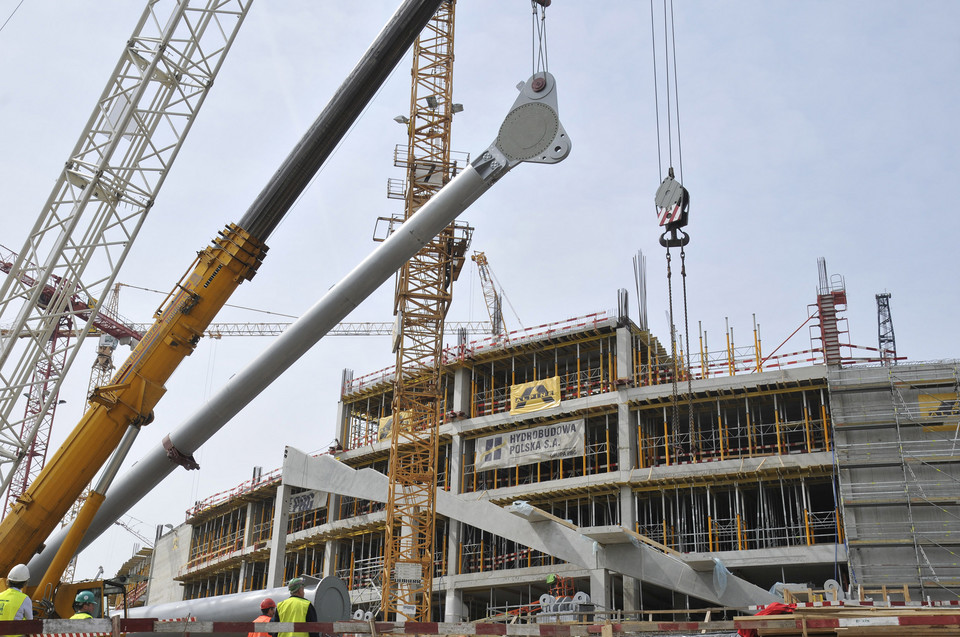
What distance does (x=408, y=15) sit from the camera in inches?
696

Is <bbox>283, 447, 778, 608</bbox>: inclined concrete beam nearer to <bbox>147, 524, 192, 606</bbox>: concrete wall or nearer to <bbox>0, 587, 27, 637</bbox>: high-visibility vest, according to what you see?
<bbox>0, 587, 27, 637</bbox>: high-visibility vest

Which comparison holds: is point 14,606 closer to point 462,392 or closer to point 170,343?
point 170,343

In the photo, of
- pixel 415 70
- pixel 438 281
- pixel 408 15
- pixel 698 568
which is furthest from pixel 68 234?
pixel 415 70

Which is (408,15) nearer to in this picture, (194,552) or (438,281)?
(438,281)

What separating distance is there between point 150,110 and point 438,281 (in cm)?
2174

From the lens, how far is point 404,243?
17.3 metres

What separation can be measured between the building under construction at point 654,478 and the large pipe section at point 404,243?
1048cm

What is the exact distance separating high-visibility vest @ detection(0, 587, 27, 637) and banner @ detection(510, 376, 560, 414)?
3739 centimetres

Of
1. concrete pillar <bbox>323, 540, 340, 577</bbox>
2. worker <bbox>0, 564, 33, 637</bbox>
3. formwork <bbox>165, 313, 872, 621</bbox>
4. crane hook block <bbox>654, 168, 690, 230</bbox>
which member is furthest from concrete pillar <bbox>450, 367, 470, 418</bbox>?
worker <bbox>0, 564, 33, 637</bbox>

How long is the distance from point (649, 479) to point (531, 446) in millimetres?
6957

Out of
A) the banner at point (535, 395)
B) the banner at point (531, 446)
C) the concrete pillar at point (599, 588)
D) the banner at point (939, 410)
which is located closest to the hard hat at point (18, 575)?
the concrete pillar at point (599, 588)

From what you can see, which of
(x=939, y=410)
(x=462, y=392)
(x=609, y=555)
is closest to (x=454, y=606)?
(x=462, y=392)

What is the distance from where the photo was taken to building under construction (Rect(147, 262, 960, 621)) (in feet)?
113

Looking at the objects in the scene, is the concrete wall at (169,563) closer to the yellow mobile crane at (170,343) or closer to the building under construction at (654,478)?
the building under construction at (654,478)
